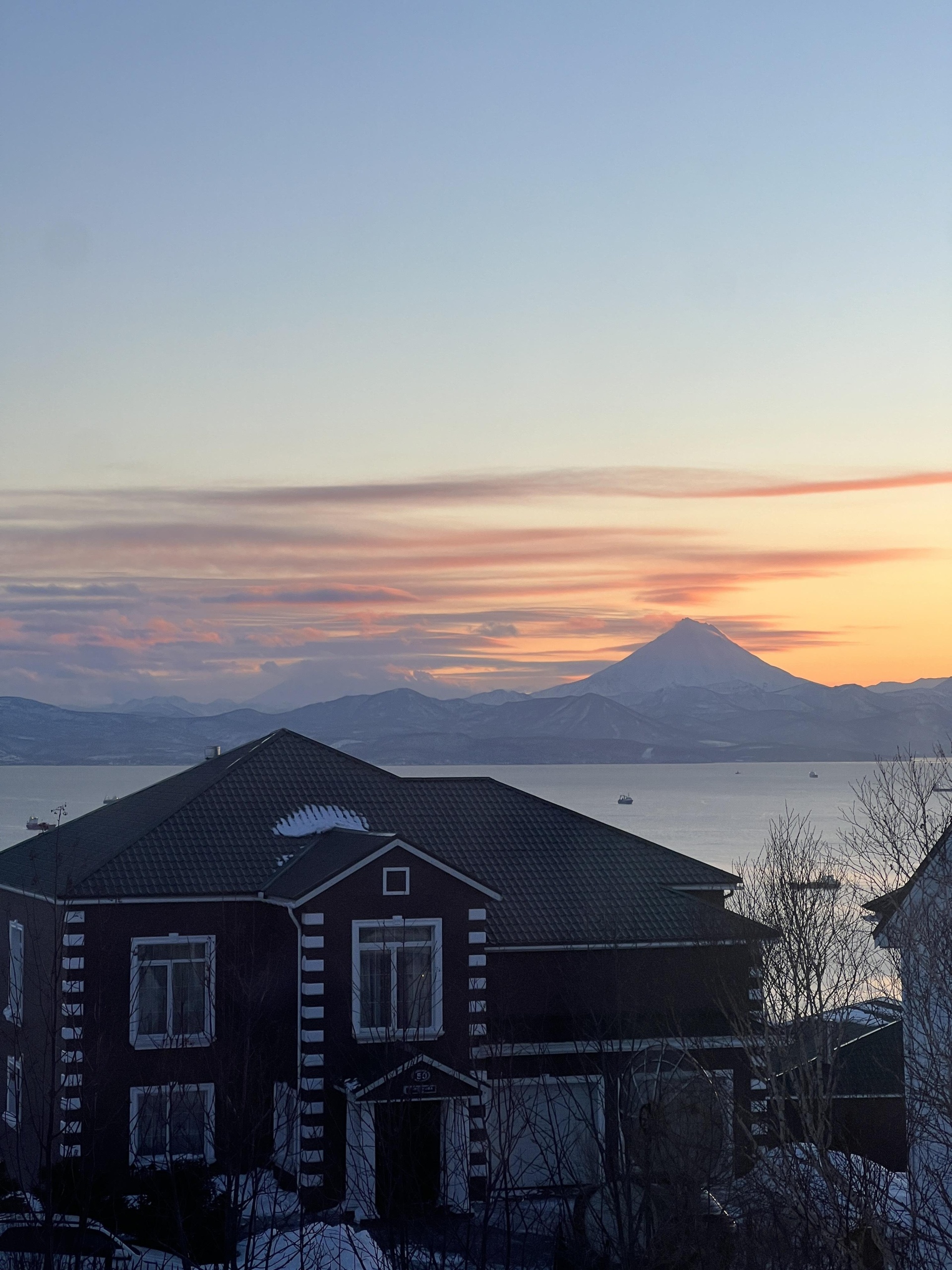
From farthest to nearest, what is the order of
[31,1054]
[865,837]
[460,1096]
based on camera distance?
[865,837] < [31,1054] < [460,1096]

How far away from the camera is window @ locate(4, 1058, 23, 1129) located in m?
31.3

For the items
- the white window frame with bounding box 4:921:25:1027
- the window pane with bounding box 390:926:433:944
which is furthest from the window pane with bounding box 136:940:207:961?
the white window frame with bounding box 4:921:25:1027

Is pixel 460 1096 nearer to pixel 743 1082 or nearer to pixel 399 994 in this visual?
pixel 399 994

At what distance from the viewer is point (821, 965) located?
39438 mm

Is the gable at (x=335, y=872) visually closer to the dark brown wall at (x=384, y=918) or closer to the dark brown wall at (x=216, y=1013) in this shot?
the dark brown wall at (x=384, y=918)

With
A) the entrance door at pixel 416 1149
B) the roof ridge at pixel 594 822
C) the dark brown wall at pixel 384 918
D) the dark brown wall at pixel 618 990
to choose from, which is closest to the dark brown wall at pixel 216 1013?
the dark brown wall at pixel 384 918

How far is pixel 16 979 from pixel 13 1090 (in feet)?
8.41

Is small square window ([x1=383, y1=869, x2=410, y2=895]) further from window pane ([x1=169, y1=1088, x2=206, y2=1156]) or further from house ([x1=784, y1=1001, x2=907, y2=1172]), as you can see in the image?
house ([x1=784, y1=1001, x2=907, y2=1172])

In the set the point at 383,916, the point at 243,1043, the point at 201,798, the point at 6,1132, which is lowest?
the point at 6,1132

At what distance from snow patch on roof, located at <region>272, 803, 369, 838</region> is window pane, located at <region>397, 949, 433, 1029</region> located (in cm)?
363

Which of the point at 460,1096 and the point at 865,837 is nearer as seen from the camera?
the point at 460,1096

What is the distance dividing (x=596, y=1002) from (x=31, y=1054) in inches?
467

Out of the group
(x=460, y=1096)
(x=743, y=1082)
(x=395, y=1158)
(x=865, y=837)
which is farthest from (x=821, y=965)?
(x=395, y=1158)

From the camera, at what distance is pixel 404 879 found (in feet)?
98.3
